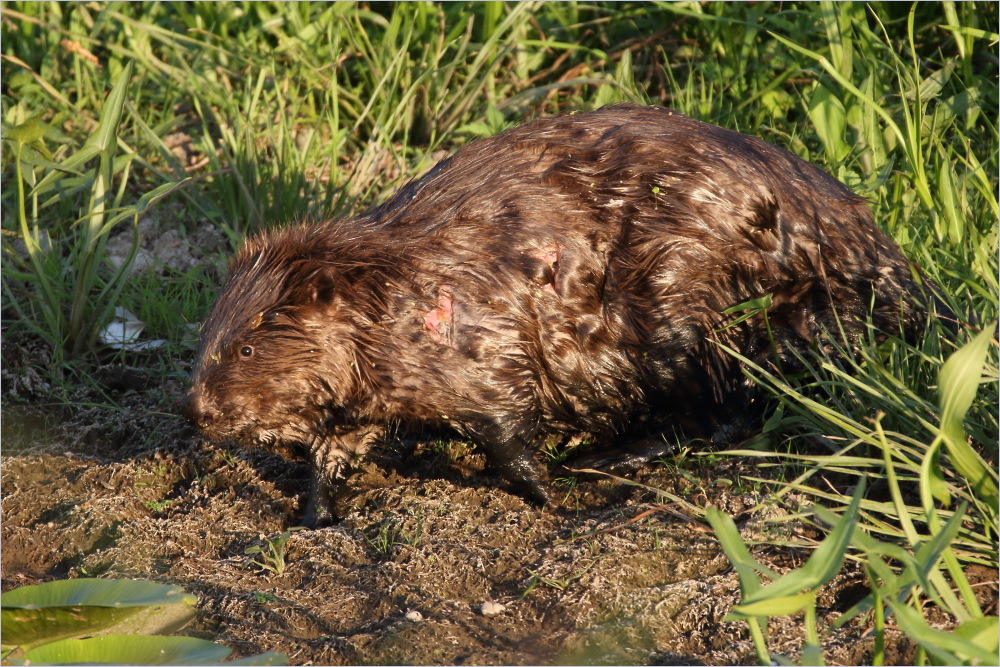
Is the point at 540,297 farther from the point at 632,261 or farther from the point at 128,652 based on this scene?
the point at 128,652

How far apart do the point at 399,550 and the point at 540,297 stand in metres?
0.82

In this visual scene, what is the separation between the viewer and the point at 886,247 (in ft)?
10.5

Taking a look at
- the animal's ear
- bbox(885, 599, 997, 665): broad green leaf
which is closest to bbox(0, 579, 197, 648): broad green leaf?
the animal's ear

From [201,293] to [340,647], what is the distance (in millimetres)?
2111

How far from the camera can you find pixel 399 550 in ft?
9.32

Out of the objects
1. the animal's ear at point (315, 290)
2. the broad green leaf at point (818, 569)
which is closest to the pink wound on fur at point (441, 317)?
the animal's ear at point (315, 290)

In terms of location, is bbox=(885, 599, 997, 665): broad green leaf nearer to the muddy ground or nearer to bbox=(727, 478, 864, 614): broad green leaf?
bbox=(727, 478, 864, 614): broad green leaf

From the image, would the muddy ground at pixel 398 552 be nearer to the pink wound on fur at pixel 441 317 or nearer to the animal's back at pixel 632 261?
the animal's back at pixel 632 261

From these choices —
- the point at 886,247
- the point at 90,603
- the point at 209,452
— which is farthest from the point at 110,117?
the point at 886,247

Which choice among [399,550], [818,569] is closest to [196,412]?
[399,550]

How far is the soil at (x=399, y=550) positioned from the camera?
7.98 ft

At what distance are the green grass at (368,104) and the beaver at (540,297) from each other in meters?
0.21

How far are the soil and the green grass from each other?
438 millimetres

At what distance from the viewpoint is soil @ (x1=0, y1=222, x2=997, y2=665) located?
7.98ft
